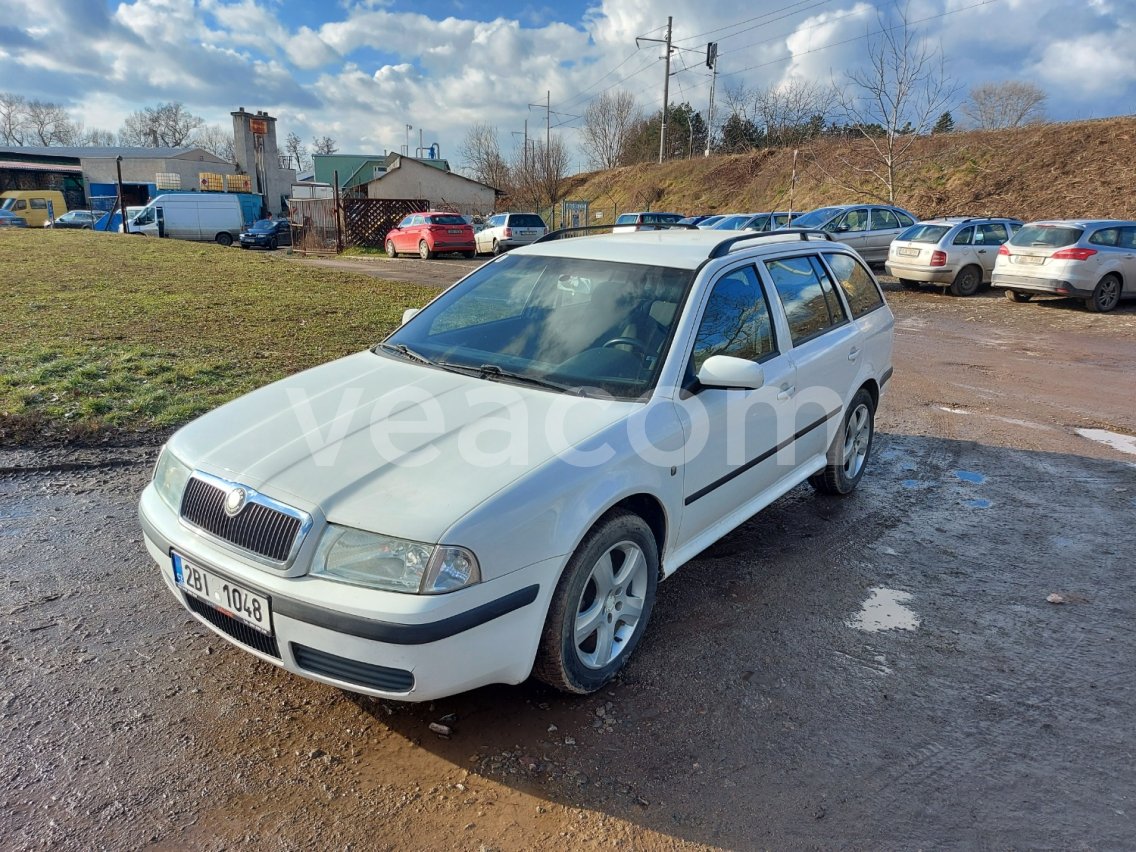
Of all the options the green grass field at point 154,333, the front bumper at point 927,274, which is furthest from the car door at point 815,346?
the front bumper at point 927,274

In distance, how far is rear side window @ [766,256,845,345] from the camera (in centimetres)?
432

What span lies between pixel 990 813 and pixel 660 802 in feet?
3.49

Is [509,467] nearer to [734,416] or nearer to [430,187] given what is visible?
[734,416]

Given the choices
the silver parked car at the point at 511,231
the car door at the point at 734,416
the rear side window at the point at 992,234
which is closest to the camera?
the car door at the point at 734,416

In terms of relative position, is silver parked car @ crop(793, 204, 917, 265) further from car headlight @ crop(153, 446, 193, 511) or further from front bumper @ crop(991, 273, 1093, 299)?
car headlight @ crop(153, 446, 193, 511)

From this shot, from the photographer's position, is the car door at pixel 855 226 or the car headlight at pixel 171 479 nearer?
the car headlight at pixel 171 479

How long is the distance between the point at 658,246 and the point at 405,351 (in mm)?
1449

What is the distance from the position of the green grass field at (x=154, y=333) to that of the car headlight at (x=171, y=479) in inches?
123

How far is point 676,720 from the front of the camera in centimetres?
293

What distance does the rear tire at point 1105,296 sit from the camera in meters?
13.9

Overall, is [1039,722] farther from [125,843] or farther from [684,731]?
[125,843]

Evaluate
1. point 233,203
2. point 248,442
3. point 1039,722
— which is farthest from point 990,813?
point 233,203

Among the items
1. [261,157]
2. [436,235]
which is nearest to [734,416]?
[436,235]

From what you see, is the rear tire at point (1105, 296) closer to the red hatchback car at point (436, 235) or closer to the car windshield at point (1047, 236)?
the car windshield at point (1047, 236)
